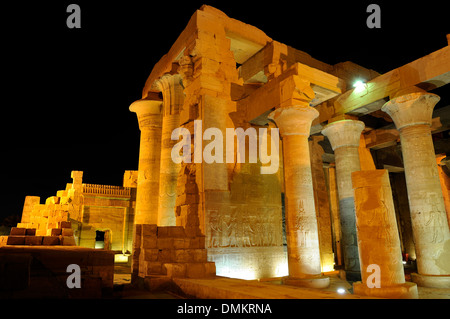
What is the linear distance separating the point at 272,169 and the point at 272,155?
1.82ft

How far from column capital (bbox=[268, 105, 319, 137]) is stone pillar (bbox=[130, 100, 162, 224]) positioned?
6.06 meters

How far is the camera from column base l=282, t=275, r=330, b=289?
26.0 feet

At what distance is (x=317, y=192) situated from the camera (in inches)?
531

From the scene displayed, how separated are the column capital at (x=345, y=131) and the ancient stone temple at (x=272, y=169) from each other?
45 millimetres

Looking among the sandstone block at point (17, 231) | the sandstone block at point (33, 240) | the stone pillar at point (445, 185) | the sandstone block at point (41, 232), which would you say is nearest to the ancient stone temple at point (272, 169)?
the sandstone block at point (33, 240)

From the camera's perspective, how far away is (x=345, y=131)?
37.6 feet

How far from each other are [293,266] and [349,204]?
418 centimetres

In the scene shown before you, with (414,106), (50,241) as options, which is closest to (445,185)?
(414,106)

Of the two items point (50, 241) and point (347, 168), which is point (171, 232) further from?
point (347, 168)

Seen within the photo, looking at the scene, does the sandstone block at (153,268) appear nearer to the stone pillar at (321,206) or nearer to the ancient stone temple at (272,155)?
the ancient stone temple at (272,155)

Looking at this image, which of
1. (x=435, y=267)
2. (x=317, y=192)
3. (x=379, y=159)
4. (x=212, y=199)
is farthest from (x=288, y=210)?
(x=379, y=159)

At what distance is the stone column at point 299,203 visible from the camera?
8.20 m

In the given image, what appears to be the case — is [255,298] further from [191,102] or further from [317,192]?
[317,192]

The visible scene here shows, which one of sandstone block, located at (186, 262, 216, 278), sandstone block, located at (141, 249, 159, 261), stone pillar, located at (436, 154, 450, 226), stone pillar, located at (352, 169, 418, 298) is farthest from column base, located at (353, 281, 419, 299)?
stone pillar, located at (436, 154, 450, 226)
